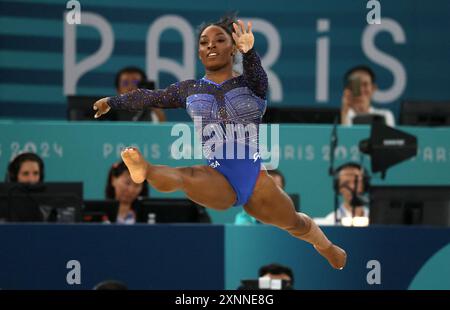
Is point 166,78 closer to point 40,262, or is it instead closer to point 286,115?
point 286,115

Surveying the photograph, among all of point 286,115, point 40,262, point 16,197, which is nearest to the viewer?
point 40,262

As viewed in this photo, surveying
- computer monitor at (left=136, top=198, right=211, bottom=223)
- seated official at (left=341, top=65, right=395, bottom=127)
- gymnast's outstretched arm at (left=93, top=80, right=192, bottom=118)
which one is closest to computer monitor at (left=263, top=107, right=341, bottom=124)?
seated official at (left=341, top=65, right=395, bottom=127)

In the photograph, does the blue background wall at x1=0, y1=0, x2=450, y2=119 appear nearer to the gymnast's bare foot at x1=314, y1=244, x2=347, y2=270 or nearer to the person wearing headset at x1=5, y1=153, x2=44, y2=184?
the person wearing headset at x1=5, y1=153, x2=44, y2=184

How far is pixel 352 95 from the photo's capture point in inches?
413

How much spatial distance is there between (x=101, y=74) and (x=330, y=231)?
15.5 feet

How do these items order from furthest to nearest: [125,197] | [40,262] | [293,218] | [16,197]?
1. [125,197]
2. [16,197]
3. [40,262]
4. [293,218]

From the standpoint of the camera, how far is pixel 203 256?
7.99m

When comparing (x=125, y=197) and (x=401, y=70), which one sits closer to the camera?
(x=125, y=197)

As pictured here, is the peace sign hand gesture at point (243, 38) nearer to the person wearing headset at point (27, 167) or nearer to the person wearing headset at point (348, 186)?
the person wearing headset at point (348, 186)

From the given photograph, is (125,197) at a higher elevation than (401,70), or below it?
below

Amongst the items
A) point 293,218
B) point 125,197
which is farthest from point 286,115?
point 293,218

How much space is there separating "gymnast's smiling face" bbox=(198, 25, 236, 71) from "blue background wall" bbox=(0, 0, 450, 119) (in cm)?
596

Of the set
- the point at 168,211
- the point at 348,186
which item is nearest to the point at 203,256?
the point at 168,211

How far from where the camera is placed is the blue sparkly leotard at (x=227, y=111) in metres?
5.88
